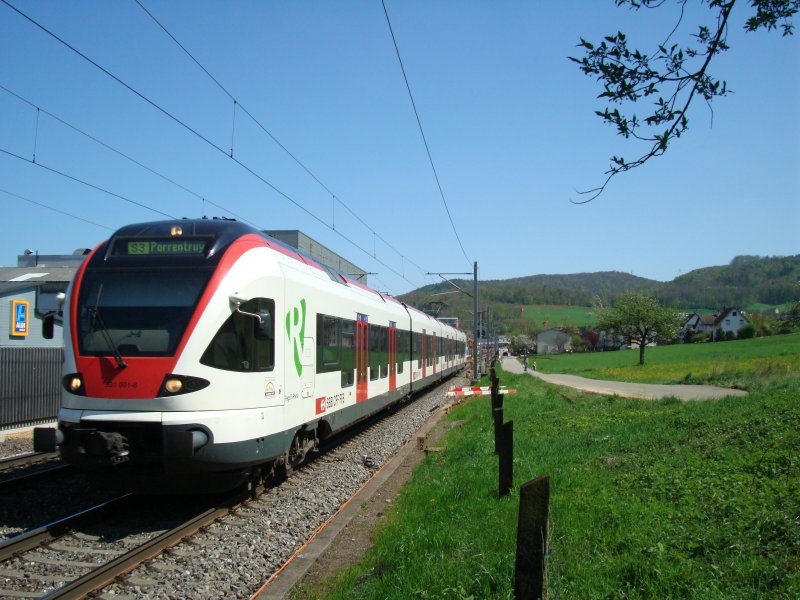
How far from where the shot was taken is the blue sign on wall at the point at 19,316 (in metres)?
21.9

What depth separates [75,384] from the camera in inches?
308

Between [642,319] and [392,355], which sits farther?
[642,319]

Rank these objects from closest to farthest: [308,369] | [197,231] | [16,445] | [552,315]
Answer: [197,231] → [308,369] → [16,445] → [552,315]

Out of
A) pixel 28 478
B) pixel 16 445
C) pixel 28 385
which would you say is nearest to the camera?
pixel 28 478

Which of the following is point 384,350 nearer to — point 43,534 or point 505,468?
point 505,468

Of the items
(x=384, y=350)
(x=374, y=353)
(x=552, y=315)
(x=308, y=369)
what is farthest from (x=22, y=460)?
(x=552, y=315)

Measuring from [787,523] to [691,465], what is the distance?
240cm

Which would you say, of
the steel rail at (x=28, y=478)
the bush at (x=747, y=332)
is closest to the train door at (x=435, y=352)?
the steel rail at (x=28, y=478)

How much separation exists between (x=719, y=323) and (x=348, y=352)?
113476 millimetres

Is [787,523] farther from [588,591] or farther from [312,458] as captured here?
[312,458]

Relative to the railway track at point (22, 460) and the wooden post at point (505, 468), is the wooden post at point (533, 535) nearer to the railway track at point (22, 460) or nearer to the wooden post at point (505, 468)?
the wooden post at point (505, 468)

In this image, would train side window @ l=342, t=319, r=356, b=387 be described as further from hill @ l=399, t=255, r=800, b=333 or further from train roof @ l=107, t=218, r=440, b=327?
hill @ l=399, t=255, r=800, b=333

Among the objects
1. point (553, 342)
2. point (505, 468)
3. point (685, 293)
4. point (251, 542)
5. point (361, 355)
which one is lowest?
point (251, 542)

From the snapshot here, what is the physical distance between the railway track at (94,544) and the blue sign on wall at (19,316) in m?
15.6
